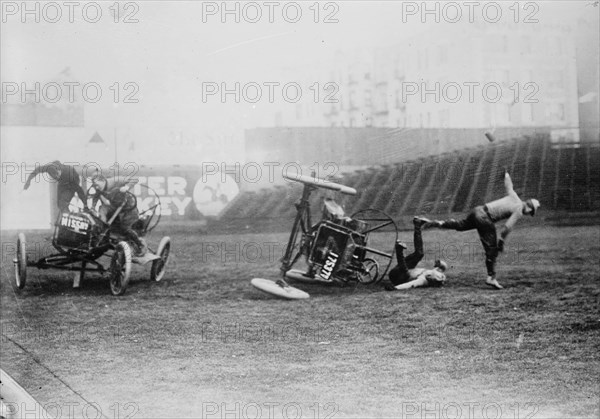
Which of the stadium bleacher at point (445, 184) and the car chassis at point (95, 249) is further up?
the stadium bleacher at point (445, 184)

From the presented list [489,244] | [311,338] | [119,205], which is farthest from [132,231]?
[489,244]

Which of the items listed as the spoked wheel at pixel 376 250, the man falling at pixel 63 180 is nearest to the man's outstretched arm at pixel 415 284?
the spoked wheel at pixel 376 250

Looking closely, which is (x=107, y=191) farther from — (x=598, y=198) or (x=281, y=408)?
(x=598, y=198)

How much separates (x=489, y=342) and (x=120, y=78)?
2132 mm

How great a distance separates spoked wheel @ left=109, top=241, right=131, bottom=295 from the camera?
3.26 m

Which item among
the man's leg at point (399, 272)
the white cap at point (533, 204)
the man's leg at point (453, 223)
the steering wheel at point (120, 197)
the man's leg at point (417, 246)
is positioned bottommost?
the man's leg at point (399, 272)

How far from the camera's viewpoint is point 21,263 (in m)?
3.25

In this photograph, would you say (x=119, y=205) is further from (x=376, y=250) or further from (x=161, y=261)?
(x=376, y=250)

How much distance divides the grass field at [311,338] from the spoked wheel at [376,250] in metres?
0.07

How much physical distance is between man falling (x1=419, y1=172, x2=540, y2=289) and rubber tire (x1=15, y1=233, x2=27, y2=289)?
6.27 feet

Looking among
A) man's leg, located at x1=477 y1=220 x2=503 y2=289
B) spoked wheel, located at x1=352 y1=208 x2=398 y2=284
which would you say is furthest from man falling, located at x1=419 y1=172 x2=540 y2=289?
spoked wheel, located at x1=352 y1=208 x2=398 y2=284

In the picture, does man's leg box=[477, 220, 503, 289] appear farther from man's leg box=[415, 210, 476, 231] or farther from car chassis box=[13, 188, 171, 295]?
car chassis box=[13, 188, 171, 295]

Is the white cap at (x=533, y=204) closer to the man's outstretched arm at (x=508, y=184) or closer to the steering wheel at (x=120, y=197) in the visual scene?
the man's outstretched arm at (x=508, y=184)

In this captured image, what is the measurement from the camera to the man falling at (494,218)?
314 cm
